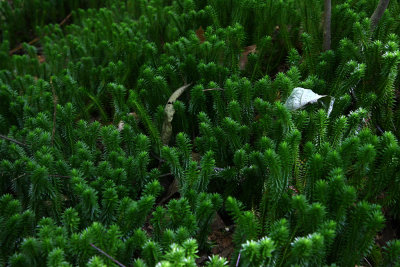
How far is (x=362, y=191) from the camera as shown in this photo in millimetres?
1893

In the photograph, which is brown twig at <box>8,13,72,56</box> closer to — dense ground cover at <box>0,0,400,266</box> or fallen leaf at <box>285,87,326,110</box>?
dense ground cover at <box>0,0,400,266</box>

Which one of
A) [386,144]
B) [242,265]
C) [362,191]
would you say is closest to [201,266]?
[242,265]

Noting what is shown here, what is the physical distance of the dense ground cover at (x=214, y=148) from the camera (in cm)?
167

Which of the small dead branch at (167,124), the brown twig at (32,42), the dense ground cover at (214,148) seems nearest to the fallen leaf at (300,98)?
the dense ground cover at (214,148)

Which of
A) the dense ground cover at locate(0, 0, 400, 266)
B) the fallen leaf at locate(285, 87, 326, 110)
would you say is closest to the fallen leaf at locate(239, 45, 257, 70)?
the dense ground cover at locate(0, 0, 400, 266)

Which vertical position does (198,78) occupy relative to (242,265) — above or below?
above

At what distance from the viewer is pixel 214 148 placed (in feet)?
7.19

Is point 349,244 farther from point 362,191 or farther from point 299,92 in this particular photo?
point 299,92

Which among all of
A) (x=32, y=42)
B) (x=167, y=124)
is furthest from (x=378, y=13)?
(x=32, y=42)

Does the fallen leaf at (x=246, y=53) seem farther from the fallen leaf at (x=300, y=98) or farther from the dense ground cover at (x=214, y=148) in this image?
the fallen leaf at (x=300, y=98)

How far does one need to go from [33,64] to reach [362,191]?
2956mm

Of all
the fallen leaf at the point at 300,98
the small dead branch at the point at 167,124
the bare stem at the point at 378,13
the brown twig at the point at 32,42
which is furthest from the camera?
the brown twig at the point at 32,42

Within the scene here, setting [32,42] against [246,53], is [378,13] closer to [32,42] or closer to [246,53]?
[246,53]

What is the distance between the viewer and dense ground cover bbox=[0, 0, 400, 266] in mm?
1668
